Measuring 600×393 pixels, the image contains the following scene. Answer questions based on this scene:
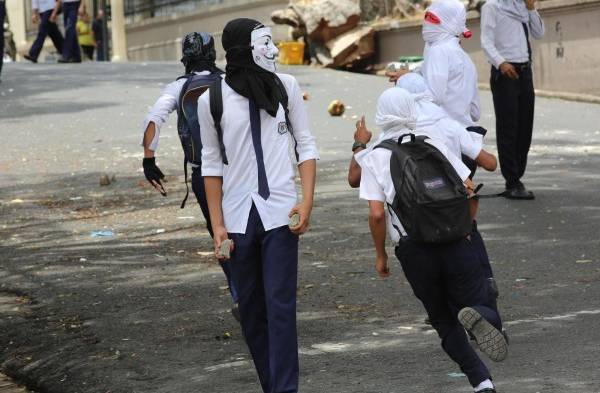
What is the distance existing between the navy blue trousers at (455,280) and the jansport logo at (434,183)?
25cm

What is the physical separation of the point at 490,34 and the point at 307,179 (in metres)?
6.16

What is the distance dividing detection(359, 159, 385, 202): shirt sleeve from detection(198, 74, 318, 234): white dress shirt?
1.04 ft

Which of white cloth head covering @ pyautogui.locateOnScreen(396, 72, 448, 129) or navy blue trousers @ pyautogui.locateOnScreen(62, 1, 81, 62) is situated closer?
white cloth head covering @ pyautogui.locateOnScreen(396, 72, 448, 129)

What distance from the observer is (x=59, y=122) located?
18.5m

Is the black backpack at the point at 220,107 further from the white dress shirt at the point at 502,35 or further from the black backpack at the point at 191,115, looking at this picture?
the white dress shirt at the point at 502,35

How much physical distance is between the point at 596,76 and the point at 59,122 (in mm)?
7829

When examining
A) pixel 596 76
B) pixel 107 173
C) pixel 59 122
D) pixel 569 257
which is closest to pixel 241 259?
pixel 569 257

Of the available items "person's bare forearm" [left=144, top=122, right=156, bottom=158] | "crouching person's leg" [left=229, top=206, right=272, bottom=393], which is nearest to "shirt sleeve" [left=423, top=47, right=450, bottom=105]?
"person's bare forearm" [left=144, top=122, right=156, bottom=158]

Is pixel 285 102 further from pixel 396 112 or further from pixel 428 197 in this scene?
pixel 428 197

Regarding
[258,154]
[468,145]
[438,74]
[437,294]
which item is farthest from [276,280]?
[438,74]

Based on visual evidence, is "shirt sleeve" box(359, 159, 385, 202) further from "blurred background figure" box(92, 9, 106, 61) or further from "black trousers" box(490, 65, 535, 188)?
"blurred background figure" box(92, 9, 106, 61)

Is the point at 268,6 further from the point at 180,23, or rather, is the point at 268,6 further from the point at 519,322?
the point at 519,322

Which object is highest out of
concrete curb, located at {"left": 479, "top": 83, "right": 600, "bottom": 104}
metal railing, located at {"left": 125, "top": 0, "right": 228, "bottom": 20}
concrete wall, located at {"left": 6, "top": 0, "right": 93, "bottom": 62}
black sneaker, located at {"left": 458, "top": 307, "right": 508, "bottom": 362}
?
black sneaker, located at {"left": 458, "top": 307, "right": 508, "bottom": 362}

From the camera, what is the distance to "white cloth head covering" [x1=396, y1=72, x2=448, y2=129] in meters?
6.92
